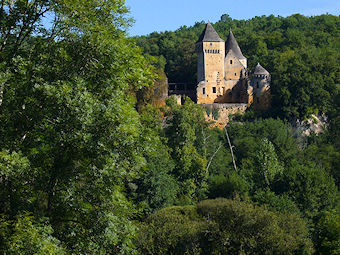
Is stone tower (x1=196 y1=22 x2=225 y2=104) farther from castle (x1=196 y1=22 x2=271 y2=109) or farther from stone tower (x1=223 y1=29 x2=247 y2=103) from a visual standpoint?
stone tower (x1=223 y1=29 x2=247 y2=103)

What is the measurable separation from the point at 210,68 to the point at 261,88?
243 inches

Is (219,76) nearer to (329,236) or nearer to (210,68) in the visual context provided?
(210,68)

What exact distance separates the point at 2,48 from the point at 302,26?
3347 inches

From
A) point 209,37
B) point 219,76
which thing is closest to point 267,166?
point 219,76

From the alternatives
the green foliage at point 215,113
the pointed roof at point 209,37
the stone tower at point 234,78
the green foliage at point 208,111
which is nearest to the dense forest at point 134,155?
the green foliage at point 215,113

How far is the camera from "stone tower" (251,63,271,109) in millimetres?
58500

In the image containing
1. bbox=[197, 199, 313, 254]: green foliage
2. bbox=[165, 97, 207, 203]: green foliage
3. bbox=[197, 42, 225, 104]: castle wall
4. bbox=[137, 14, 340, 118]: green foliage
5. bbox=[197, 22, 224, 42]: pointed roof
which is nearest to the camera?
bbox=[197, 199, 313, 254]: green foliage

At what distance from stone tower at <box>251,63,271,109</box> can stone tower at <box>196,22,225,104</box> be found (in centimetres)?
408

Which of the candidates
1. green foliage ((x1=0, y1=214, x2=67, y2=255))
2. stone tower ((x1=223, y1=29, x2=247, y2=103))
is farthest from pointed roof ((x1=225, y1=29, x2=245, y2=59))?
green foliage ((x1=0, y1=214, x2=67, y2=255))

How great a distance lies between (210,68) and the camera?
61938 millimetres

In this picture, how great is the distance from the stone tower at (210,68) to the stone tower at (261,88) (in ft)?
13.4

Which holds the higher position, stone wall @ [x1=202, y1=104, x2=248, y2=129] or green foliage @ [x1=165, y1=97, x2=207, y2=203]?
stone wall @ [x1=202, y1=104, x2=248, y2=129]

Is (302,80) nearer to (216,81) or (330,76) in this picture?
(330,76)

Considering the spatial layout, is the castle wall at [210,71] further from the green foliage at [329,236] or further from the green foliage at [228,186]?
the green foliage at [329,236]
